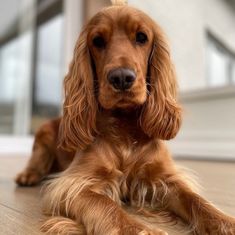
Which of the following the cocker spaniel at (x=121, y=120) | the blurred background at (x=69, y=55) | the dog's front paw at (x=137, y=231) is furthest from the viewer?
the blurred background at (x=69, y=55)

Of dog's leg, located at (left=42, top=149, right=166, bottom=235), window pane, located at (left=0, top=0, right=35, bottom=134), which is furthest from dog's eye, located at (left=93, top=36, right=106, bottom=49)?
window pane, located at (left=0, top=0, right=35, bottom=134)

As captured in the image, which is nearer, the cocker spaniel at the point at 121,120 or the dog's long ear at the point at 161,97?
the cocker spaniel at the point at 121,120

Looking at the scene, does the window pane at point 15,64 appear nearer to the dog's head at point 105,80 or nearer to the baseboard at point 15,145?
the baseboard at point 15,145

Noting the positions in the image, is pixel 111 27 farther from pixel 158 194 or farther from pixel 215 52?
pixel 215 52

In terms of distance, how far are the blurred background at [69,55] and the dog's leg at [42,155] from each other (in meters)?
1.79

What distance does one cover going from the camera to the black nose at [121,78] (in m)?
1.14

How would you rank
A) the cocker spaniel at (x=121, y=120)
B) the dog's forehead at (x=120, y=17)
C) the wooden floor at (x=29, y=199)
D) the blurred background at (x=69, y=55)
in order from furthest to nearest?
the blurred background at (x=69, y=55), the dog's forehead at (x=120, y=17), the cocker spaniel at (x=121, y=120), the wooden floor at (x=29, y=199)

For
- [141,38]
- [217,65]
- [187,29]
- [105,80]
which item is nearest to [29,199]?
[105,80]

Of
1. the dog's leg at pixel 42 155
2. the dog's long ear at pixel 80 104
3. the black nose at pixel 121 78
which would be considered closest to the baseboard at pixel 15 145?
the dog's leg at pixel 42 155

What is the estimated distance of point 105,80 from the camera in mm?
1191

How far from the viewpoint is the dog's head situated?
1240 millimetres

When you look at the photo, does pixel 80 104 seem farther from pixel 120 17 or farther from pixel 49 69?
pixel 49 69

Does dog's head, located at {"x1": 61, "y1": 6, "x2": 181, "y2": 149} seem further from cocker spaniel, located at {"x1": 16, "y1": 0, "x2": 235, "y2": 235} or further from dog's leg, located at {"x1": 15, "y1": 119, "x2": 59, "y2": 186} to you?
dog's leg, located at {"x1": 15, "y1": 119, "x2": 59, "y2": 186}

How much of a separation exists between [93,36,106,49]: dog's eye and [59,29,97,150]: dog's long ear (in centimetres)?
7
